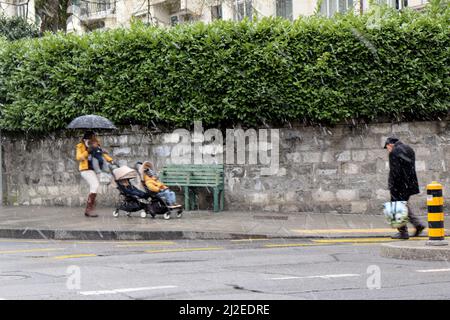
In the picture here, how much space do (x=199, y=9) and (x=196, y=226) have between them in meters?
18.7

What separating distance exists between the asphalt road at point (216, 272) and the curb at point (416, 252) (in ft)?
0.70

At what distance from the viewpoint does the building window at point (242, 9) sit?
28.9 m

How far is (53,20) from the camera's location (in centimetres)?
2469

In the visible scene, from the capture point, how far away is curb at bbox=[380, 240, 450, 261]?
9852mm

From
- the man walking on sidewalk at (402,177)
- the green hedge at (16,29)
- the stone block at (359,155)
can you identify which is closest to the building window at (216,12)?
the green hedge at (16,29)

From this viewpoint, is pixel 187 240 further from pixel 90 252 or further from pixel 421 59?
pixel 421 59

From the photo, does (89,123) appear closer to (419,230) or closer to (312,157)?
(312,157)

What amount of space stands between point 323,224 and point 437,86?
431 cm

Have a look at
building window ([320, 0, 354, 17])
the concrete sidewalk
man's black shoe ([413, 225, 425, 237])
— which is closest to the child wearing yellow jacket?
the concrete sidewalk

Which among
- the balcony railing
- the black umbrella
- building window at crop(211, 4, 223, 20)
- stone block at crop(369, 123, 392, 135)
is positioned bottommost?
stone block at crop(369, 123, 392, 135)

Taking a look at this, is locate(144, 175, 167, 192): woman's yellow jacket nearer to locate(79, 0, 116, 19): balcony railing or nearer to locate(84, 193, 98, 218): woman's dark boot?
locate(84, 193, 98, 218): woman's dark boot

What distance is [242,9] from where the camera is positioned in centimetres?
A: 2970

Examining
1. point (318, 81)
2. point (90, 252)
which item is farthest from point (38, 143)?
point (90, 252)

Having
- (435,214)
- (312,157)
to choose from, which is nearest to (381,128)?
(312,157)
